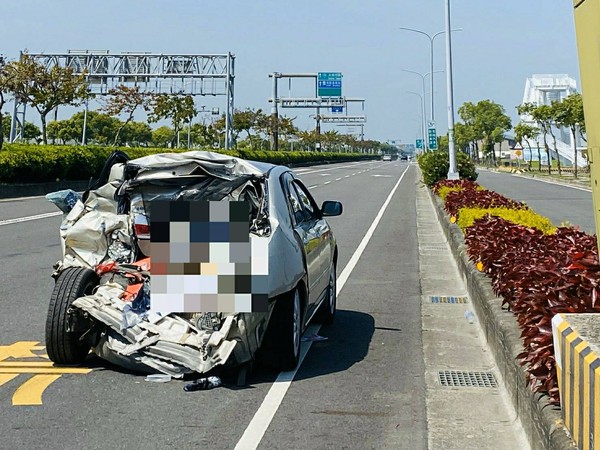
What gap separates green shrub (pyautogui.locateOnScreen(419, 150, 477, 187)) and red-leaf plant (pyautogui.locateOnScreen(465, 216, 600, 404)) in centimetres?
2197

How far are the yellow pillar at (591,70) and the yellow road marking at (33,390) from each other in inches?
158

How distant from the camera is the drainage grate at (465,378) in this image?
250 inches

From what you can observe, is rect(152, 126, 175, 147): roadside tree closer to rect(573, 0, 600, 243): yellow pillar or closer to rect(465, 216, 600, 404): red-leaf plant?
rect(465, 216, 600, 404): red-leaf plant

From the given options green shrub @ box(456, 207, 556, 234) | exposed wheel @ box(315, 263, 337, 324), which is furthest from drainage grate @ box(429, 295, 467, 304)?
exposed wheel @ box(315, 263, 337, 324)

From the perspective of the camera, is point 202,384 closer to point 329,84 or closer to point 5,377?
point 5,377

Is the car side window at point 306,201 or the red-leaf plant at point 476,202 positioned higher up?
the car side window at point 306,201

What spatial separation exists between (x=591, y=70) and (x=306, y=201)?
16.1ft

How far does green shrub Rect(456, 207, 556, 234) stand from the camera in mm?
11560

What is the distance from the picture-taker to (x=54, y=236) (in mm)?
16281

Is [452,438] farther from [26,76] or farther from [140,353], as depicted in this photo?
[26,76]

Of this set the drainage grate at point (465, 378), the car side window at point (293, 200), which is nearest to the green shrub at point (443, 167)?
the car side window at point (293, 200)

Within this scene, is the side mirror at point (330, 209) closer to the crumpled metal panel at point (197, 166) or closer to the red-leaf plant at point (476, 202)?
the crumpled metal panel at point (197, 166)

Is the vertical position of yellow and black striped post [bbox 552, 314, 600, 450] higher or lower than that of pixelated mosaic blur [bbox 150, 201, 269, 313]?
lower

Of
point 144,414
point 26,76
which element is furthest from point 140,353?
point 26,76
